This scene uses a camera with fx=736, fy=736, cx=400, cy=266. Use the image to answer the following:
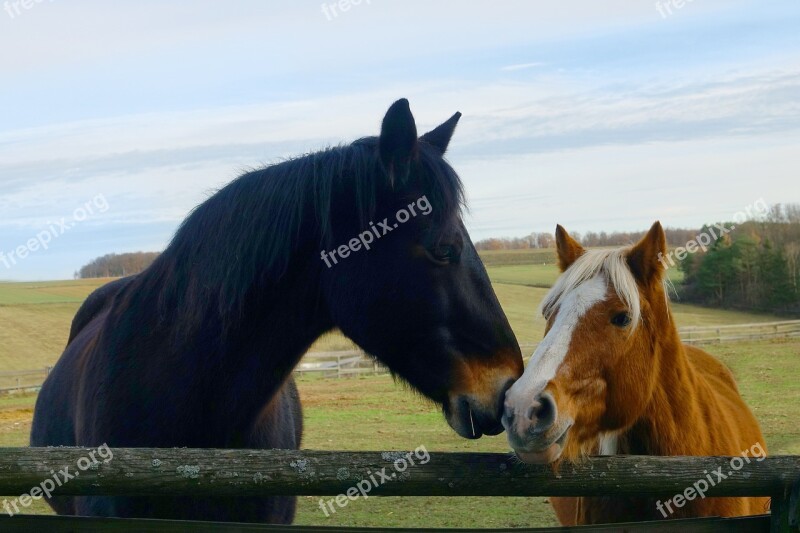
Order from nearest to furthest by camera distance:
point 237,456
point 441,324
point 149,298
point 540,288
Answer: point 237,456, point 441,324, point 149,298, point 540,288

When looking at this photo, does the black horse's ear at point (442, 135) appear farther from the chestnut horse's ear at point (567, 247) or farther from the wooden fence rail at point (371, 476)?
the wooden fence rail at point (371, 476)

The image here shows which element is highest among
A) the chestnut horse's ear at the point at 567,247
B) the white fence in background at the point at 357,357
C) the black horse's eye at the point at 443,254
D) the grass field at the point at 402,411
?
the black horse's eye at the point at 443,254

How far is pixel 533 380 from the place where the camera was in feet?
9.70

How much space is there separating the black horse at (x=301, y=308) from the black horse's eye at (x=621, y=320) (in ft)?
2.43

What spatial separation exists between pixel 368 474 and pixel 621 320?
5.27 ft

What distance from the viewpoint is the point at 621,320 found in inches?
137

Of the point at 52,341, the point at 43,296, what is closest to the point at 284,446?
the point at 52,341

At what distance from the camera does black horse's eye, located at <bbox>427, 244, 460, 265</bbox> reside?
298 centimetres

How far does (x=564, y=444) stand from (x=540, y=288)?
1811 inches

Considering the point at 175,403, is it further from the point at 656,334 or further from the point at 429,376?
the point at 656,334

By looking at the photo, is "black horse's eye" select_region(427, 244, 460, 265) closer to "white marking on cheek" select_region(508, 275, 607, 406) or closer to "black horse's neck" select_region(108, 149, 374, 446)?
"black horse's neck" select_region(108, 149, 374, 446)

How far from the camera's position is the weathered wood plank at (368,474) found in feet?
7.64

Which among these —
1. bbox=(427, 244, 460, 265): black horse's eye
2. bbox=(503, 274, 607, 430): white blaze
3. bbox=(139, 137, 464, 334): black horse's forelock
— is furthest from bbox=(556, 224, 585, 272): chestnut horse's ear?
bbox=(427, 244, 460, 265): black horse's eye

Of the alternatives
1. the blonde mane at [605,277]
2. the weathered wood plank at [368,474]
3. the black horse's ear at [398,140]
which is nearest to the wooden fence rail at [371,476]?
the weathered wood plank at [368,474]
